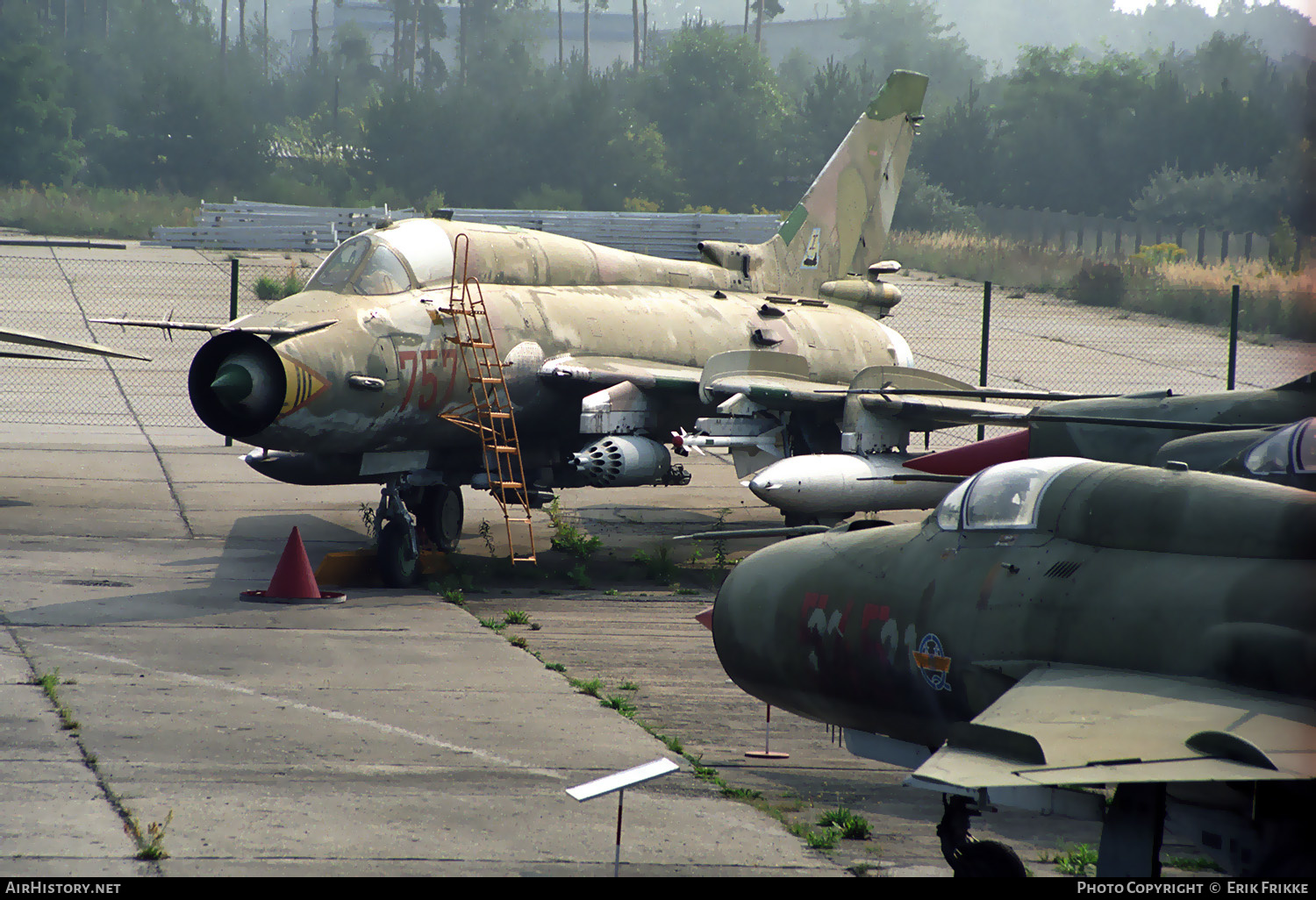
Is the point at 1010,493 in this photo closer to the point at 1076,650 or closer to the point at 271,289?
the point at 1076,650

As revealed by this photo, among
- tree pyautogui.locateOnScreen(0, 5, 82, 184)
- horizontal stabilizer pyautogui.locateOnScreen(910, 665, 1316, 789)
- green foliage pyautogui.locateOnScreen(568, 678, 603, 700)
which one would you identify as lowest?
green foliage pyautogui.locateOnScreen(568, 678, 603, 700)

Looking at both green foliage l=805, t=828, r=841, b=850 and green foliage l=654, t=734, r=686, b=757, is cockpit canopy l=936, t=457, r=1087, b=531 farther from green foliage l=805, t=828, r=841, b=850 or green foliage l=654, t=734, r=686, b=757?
green foliage l=654, t=734, r=686, b=757

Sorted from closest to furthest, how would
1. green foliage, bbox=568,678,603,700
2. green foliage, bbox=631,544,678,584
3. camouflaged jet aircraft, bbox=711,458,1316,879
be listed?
camouflaged jet aircraft, bbox=711,458,1316,879, green foliage, bbox=568,678,603,700, green foliage, bbox=631,544,678,584

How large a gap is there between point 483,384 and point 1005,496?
8.06 metres

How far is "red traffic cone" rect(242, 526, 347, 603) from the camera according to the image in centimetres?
1202

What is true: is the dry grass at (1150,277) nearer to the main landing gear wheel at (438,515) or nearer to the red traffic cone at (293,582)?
the main landing gear wheel at (438,515)

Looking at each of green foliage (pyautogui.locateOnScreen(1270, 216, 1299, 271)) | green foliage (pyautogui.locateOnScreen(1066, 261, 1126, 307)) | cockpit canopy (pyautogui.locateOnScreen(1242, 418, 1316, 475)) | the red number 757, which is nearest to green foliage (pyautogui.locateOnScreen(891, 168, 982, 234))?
green foliage (pyautogui.locateOnScreen(1066, 261, 1126, 307))

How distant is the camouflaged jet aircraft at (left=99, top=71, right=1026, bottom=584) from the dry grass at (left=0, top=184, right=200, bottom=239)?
46493 mm

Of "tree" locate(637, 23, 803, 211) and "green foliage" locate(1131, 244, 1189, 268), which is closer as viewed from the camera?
"green foliage" locate(1131, 244, 1189, 268)

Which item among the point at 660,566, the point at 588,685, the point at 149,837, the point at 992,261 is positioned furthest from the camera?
the point at 992,261

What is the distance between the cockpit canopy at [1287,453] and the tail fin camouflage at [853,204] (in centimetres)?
1044

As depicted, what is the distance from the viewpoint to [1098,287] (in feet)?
132

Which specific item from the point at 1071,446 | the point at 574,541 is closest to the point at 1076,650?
the point at 1071,446

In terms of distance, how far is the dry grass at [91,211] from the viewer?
56.7 meters
